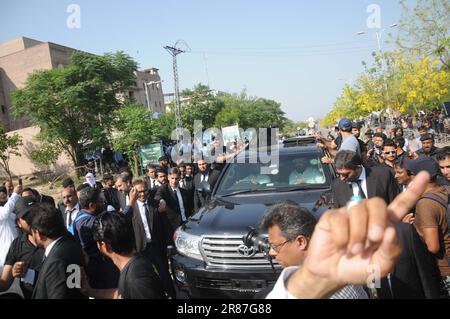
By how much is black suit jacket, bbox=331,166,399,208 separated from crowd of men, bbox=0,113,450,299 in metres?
0.01

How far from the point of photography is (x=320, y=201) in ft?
13.1

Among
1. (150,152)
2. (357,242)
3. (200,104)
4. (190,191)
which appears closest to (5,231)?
(190,191)

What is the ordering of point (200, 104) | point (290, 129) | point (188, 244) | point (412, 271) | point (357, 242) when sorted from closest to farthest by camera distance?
1. point (357, 242)
2. point (412, 271)
3. point (188, 244)
4. point (200, 104)
5. point (290, 129)

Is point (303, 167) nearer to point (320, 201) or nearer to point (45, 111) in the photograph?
point (320, 201)

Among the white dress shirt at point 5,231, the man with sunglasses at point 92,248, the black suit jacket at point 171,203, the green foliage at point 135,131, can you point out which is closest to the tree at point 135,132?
the green foliage at point 135,131

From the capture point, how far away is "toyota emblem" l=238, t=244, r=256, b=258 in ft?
11.3

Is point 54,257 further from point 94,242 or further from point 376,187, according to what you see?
point 376,187

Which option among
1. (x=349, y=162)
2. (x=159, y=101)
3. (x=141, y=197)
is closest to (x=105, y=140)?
(x=141, y=197)

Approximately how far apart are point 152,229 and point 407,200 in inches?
152

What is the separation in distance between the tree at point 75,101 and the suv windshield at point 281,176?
20.4 metres

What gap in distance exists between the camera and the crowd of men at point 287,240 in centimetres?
92

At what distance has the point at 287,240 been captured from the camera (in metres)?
1.78

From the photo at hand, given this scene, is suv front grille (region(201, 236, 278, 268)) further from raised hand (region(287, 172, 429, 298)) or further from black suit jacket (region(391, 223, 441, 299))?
raised hand (region(287, 172, 429, 298))

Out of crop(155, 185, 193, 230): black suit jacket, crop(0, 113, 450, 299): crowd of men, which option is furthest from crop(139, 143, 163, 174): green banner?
crop(155, 185, 193, 230): black suit jacket
